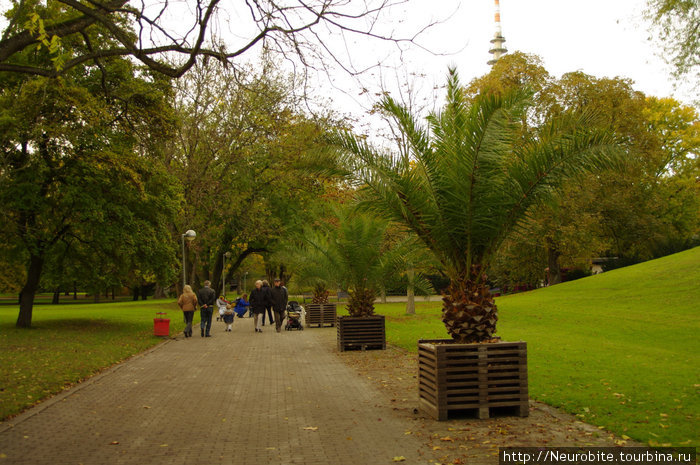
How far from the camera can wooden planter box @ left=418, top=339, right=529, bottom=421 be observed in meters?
6.87

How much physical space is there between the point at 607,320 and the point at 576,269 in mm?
29320

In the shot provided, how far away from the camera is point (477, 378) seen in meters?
6.95

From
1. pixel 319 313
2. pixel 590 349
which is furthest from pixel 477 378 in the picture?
pixel 319 313

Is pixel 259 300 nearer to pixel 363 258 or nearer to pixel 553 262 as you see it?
pixel 363 258

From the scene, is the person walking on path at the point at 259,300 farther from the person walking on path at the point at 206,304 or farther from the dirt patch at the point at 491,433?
the dirt patch at the point at 491,433

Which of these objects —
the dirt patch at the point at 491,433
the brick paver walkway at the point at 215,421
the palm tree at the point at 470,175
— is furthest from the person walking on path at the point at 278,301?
the palm tree at the point at 470,175

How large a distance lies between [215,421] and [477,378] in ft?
10.2

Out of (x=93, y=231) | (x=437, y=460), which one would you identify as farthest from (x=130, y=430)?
(x=93, y=231)

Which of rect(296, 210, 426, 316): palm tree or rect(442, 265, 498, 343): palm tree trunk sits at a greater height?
rect(296, 210, 426, 316): palm tree

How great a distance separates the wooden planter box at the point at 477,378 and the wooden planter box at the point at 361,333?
7.69 meters

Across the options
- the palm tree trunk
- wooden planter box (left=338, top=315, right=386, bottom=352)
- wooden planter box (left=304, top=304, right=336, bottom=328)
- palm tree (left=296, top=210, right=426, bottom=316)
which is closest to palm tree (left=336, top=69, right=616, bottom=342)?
the palm tree trunk

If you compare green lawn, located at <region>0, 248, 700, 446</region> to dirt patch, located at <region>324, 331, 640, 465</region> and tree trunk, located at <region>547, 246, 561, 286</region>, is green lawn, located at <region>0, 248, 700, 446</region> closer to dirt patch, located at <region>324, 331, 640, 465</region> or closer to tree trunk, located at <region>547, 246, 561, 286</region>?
dirt patch, located at <region>324, 331, 640, 465</region>

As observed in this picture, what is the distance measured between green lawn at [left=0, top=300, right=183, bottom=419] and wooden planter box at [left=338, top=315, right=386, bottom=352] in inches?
202

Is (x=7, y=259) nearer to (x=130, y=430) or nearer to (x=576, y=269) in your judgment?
(x=130, y=430)
